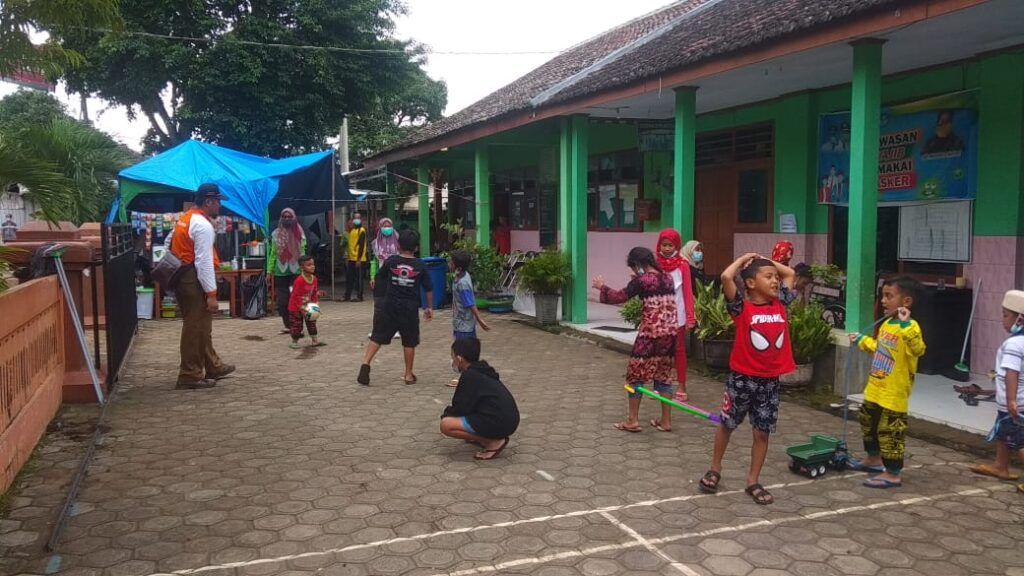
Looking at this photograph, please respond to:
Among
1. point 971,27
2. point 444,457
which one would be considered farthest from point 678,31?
point 444,457

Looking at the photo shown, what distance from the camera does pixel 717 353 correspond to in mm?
7746

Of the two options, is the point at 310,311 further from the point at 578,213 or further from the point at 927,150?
the point at 927,150

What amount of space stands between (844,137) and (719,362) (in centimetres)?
311

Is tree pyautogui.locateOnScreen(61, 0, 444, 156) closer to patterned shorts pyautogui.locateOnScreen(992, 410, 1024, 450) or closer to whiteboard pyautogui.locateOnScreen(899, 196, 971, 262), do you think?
whiteboard pyautogui.locateOnScreen(899, 196, 971, 262)

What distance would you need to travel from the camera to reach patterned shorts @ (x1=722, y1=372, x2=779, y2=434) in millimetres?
4367

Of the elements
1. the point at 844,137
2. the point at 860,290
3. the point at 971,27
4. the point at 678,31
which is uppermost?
the point at 678,31

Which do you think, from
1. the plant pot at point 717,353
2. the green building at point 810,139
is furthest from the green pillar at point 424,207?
the plant pot at point 717,353

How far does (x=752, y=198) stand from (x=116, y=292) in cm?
780

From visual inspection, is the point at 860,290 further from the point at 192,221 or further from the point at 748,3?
the point at 192,221

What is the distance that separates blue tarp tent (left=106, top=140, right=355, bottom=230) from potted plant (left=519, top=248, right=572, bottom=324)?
15.8 ft

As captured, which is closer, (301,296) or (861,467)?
(861,467)

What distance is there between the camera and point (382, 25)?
2212 cm

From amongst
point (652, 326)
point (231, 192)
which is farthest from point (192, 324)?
point (231, 192)

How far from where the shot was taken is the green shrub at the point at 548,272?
1088 centimetres
